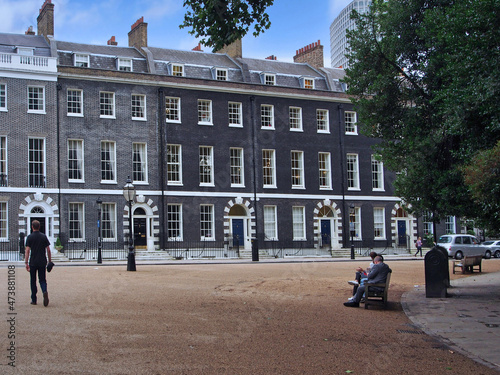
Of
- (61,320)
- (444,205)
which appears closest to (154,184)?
(444,205)

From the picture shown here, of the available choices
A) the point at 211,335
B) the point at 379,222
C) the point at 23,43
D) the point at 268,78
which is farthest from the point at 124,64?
the point at 211,335

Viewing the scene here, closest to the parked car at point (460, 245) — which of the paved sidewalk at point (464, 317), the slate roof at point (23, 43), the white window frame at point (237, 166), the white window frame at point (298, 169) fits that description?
the white window frame at point (298, 169)

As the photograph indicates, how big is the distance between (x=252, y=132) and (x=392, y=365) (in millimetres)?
34659

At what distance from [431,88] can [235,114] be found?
86.8ft

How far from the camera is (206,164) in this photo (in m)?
40.8

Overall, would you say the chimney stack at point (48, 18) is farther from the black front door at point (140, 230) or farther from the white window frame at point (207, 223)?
the white window frame at point (207, 223)

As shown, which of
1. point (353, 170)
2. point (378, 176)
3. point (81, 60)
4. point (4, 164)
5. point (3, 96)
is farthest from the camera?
point (378, 176)

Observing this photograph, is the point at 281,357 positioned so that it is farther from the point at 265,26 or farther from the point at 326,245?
the point at 326,245

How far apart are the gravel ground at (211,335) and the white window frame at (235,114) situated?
88.4 feet

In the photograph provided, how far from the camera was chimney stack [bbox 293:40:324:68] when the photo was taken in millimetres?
49219

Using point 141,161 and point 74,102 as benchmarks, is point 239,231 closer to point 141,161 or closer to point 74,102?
point 141,161

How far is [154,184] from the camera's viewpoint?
128ft

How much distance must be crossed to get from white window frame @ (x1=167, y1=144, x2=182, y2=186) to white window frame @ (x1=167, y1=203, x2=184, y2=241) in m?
1.57

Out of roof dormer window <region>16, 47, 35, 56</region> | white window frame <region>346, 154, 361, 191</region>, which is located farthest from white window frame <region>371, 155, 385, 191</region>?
roof dormer window <region>16, 47, 35, 56</region>
